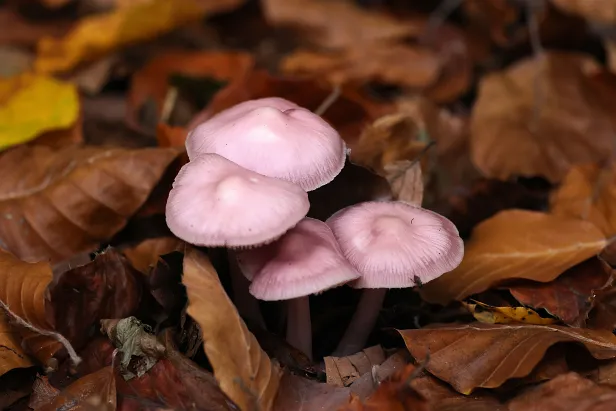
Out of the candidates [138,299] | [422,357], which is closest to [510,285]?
[422,357]

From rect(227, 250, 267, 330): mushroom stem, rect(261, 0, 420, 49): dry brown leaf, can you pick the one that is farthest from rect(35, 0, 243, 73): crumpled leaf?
rect(227, 250, 267, 330): mushroom stem

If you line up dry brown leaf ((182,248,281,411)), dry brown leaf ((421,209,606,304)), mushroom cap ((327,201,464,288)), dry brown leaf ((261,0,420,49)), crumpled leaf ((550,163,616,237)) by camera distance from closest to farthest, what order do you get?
dry brown leaf ((182,248,281,411))
mushroom cap ((327,201,464,288))
dry brown leaf ((421,209,606,304))
crumpled leaf ((550,163,616,237))
dry brown leaf ((261,0,420,49))

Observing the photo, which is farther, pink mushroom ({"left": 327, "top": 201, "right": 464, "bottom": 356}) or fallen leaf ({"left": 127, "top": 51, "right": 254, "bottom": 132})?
fallen leaf ({"left": 127, "top": 51, "right": 254, "bottom": 132})

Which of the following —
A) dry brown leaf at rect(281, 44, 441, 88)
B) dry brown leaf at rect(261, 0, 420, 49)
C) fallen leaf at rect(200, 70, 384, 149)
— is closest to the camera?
fallen leaf at rect(200, 70, 384, 149)

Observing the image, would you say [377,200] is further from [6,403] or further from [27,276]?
[6,403]

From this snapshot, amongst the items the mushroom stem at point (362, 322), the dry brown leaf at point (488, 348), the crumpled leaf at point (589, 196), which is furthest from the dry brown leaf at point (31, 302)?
the crumpled leaf at point (589, 196)

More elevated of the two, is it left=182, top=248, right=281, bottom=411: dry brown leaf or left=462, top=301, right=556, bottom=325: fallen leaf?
left=182, top=248, right=281, bottom=411: dry brown leaf

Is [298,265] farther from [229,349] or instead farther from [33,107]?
[33,107]

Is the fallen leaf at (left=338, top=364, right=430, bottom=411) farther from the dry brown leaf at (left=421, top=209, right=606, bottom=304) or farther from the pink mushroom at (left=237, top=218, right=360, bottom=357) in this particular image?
the dry brown leaf at (left=421, top=209, right=606, bottom=304)
